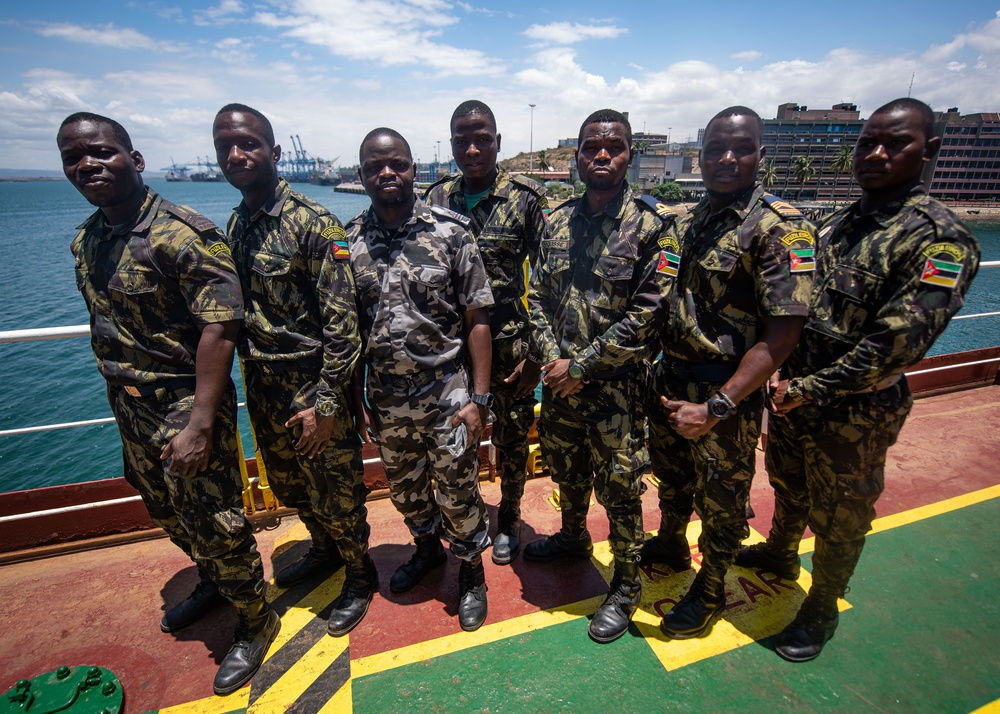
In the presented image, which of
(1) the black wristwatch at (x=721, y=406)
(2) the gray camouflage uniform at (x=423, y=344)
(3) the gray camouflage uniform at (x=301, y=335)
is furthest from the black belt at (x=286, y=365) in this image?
(1) the black wristwatch at (x=721, y=406)

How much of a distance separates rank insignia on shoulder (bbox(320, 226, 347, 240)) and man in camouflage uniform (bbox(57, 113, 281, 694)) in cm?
48

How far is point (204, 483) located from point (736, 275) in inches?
109

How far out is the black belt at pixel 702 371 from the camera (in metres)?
2.47

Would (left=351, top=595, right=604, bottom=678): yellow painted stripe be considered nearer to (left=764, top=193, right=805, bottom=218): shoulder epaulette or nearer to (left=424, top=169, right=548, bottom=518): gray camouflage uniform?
(left=424, top=169, right=548, bottom=518): gray camouflage uniform

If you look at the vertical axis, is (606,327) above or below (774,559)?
above

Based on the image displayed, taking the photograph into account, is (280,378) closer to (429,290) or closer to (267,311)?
(267,311)

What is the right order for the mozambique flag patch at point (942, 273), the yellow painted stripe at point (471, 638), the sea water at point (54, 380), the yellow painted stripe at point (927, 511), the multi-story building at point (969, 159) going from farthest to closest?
the multi-story building at point (969, 159)
the sea water at point (54, 380)
the yellow painted stripe at point (927, 511)
the yellow painted stripe at point (471, 638)
the mozambique flag patch at point (942, 273)

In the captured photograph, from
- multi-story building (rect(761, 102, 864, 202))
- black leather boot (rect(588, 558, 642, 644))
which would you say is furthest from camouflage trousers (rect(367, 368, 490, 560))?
multi-story building (rect(761, 102, 864, 202))

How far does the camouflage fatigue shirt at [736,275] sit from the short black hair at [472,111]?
1.36 metres

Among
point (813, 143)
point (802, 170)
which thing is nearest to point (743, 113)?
point (802, 170)

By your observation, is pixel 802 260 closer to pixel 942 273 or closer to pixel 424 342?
pixel 942 273

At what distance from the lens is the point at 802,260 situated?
87.8 inches

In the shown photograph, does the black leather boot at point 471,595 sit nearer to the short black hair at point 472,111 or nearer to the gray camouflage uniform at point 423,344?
the gray camouflage uniform at point 423,344

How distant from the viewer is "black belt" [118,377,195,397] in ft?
7.86
